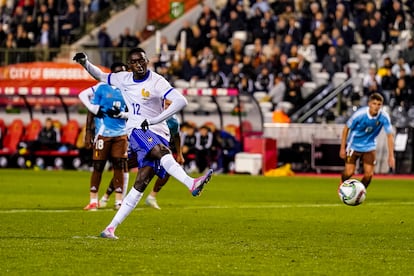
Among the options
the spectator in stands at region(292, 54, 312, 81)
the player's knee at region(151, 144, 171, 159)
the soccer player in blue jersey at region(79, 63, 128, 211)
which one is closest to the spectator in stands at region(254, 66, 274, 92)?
the spectator in stands at region(292, 54, 312, 81)

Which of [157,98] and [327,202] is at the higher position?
[157,98]

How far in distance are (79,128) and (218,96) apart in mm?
4507

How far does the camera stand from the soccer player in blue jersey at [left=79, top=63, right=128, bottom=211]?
20734mm

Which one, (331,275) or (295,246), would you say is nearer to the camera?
(331,275)

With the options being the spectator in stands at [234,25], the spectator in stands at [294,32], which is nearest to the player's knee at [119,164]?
the spectator in stands at [294,32]

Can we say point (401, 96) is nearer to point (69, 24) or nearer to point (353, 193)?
point (69, 24)

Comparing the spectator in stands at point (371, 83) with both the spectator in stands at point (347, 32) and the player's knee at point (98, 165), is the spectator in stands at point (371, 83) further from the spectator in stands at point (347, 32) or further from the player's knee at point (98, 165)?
the player's knee at point (98, 165)

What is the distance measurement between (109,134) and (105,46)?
22.3 m

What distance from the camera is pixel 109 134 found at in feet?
68.8

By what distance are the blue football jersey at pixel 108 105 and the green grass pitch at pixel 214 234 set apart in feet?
4.49

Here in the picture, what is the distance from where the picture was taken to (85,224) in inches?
672

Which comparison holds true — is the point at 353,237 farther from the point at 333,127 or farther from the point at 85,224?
the point at 333,127

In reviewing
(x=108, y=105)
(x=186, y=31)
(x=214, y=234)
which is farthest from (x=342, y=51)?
(x=214, y=234)

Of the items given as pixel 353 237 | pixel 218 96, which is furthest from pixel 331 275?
pixel 218 96
